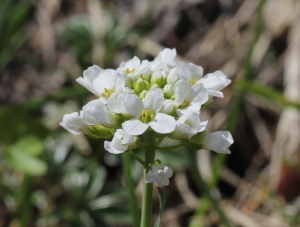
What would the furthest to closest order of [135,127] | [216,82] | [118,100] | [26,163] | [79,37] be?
[79,37] < [26,163] < [216,82] < [118,100] < [135,127]

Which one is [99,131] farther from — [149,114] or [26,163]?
[26,163]

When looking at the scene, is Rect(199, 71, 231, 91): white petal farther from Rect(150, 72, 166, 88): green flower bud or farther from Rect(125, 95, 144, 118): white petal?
Rect(125, 95, 144, 118): white petal

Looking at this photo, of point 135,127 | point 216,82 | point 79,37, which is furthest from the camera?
point 79,37

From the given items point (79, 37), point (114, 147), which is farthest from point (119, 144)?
point (79, 37)

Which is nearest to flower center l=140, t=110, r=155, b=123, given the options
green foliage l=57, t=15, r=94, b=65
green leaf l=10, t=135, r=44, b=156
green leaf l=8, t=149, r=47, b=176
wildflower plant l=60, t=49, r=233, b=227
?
wildflower plant l=60, t=49, r=233, b=227

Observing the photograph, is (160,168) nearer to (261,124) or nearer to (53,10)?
(261,124)

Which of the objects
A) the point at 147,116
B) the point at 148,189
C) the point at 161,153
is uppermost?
the point at 147,116

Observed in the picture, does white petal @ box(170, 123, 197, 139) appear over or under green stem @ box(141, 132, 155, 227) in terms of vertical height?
over
